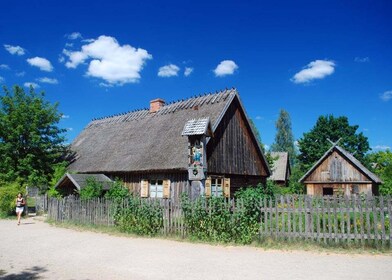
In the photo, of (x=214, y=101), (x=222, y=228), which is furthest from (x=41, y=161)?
(x=222, y=228)

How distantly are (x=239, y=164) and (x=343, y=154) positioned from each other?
9.91 meters

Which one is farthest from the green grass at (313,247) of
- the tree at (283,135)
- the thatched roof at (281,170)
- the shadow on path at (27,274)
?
the tree at (283,135)

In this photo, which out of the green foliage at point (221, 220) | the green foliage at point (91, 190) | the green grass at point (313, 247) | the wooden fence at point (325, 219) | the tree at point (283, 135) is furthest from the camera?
the tree at point (283, 135)

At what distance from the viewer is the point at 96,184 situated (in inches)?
711

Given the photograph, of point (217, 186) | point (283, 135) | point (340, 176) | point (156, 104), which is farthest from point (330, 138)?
point (217, 186)

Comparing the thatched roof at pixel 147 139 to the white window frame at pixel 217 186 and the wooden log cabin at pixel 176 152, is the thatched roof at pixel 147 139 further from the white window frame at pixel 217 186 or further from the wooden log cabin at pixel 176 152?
the white window frame at pixel 217 186

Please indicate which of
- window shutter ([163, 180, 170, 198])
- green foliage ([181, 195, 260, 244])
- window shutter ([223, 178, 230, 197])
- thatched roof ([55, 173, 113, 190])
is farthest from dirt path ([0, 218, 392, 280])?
window shutter ([223, 178, 230, 197])

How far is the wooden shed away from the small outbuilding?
15.7 metres

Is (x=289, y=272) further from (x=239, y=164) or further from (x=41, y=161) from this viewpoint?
(x=41, y=161)

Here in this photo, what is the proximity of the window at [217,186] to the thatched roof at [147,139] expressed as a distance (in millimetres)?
2390

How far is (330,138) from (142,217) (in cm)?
3957

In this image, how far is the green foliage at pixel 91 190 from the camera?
17.6 m

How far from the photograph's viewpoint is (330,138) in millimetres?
46844

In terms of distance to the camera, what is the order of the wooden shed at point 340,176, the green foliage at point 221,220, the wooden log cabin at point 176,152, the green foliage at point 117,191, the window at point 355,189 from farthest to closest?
the window at point 355,189 < the wooden shed at point 340,176 < the green foliage at point 117,191 < the wooden log cabin at point 176,152 < the green foliage at point 221,220
